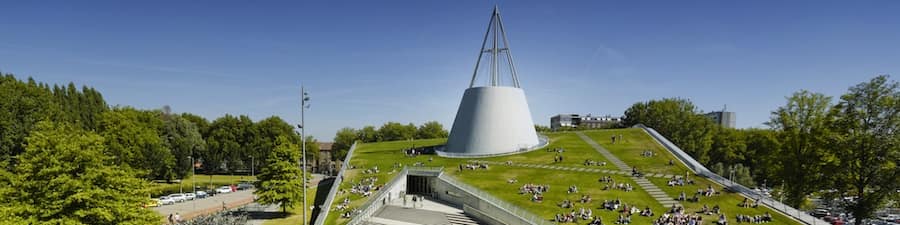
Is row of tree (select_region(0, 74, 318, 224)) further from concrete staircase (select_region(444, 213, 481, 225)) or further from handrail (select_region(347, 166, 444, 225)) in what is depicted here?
concrete staircase (select_region(444, 213, 481, 225))

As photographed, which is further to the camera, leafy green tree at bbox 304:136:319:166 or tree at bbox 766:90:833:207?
leafy green tree at bbox 304:136:319:166

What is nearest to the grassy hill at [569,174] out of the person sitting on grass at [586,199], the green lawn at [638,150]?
the green lawn at [638,150]

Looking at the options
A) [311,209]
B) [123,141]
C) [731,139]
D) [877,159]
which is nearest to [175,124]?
[123,141]

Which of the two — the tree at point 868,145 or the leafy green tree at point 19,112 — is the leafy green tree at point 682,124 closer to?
the tree at point 868,145

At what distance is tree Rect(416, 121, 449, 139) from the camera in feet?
313

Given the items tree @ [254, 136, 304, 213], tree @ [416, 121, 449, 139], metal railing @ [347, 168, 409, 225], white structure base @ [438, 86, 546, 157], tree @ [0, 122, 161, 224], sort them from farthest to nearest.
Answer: tree @ [416, 121, 449, 139] < white structure base @ [438, 86, 546, 157] < tree @ [254, 136, 304, 213] < metal railing @ [347, 168, 409, 225] < tree @ [0, 122, 161, 224]

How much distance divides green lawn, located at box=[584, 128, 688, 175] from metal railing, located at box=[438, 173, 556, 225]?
1516 centimetres

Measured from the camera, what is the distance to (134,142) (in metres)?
45.0

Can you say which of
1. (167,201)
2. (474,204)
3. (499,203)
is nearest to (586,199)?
(499,203)

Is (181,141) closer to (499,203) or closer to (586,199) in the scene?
(499,203)

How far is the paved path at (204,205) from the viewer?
35.6m

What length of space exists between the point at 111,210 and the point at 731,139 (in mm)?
71942

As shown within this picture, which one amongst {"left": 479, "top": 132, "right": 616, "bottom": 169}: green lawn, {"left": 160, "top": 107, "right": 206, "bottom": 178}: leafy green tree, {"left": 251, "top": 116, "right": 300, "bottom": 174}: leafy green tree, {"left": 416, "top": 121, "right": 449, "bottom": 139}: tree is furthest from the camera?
{"left": 416, "top": 121, "right": 449, "bottom": 139}: tree

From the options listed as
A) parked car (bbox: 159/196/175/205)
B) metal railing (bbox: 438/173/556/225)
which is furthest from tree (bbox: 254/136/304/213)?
parked car (bbox: 159/196/175/205)
